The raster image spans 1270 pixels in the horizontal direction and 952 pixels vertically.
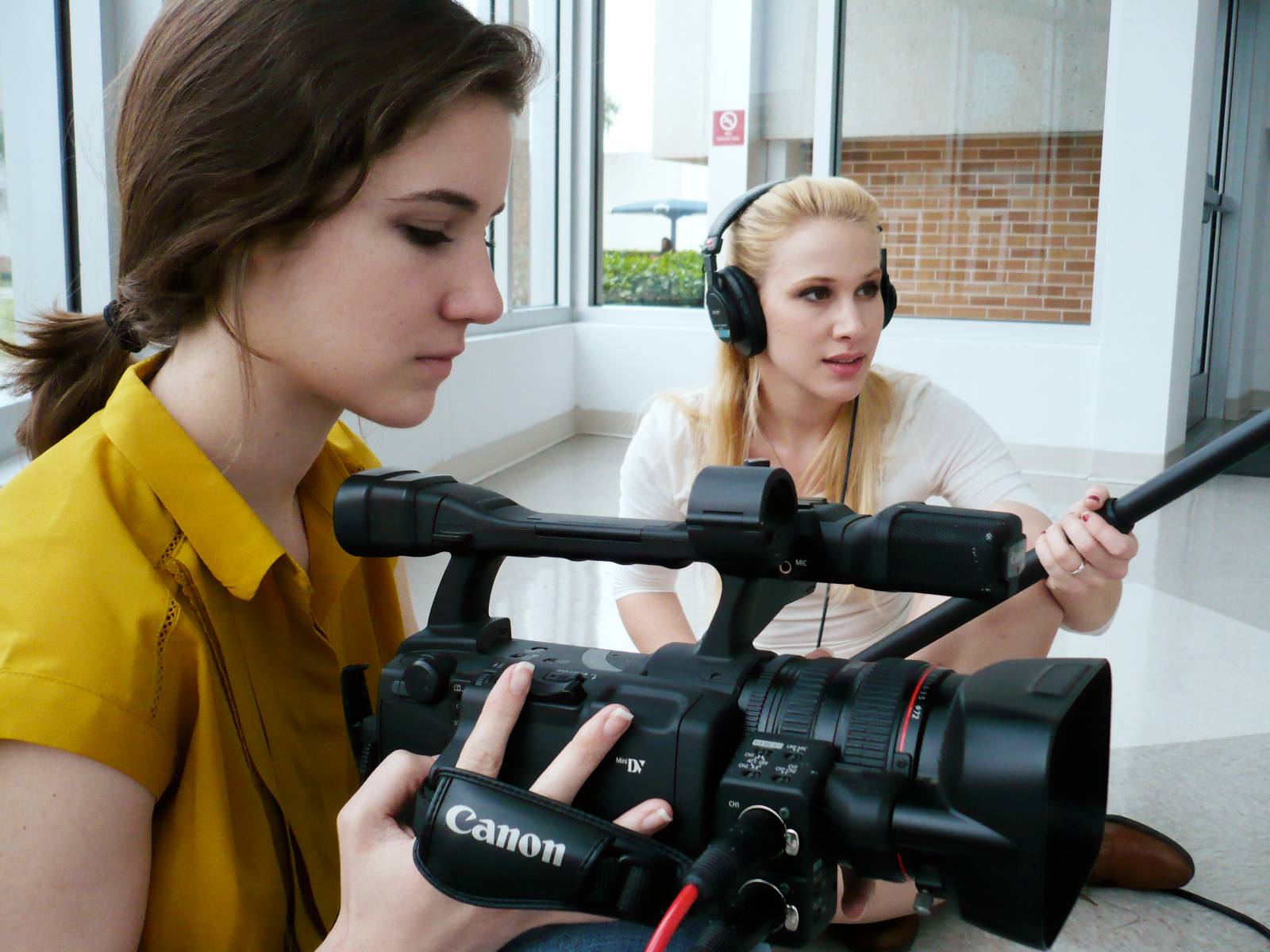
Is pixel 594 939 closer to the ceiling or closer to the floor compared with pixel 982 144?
closer to the floor

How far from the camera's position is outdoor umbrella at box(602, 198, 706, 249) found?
5.35m

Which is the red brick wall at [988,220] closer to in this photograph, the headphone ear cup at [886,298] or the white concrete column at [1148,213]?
the white concrete column at [1148,213]

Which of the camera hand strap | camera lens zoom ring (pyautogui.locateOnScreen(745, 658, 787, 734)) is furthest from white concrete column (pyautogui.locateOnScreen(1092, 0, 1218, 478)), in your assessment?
the camera hand strap

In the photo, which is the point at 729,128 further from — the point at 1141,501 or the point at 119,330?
the point at 119,330

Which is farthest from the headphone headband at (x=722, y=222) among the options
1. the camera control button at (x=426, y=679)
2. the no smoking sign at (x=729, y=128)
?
the no smoking sign at (x=729, y=128)

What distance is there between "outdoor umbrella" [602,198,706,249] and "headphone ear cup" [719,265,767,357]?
3.77 meters

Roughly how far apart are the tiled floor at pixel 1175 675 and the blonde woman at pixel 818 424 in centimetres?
11

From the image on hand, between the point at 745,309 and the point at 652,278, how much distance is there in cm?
393

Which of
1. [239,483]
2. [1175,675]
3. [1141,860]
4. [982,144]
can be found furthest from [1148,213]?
[239,483]

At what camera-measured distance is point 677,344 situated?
208 inches

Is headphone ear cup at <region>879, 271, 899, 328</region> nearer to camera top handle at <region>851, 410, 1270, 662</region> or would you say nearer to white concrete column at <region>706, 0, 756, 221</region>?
camera top handle at <region>851, 410, 1270, 662</region>

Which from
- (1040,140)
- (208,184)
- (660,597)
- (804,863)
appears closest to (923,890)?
(804,863)

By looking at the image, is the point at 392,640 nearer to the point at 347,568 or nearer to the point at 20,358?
the point at 347,568

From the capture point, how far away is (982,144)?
15.8 feet
